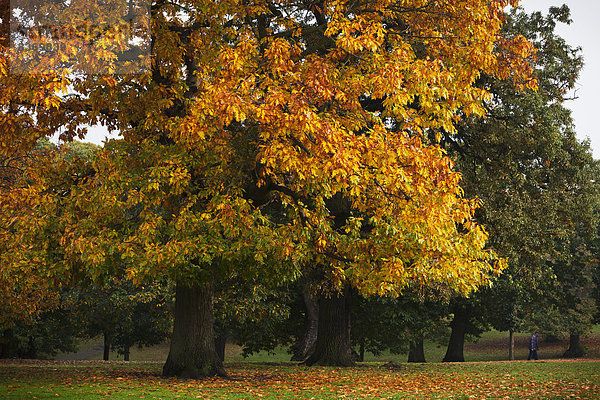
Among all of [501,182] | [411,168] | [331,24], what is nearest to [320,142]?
[411,168]

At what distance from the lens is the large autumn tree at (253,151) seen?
445 inches

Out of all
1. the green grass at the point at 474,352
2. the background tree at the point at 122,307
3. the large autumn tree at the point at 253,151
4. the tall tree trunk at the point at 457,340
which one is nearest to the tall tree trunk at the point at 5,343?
the background tree at the point at 122,307

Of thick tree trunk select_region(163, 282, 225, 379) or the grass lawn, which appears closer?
the grass lawn

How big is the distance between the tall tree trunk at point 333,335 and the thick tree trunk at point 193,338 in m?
6.41

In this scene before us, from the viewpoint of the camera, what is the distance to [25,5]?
12.3m

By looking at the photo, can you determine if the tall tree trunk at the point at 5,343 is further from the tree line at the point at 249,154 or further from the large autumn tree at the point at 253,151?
the large autumn tree at the point at 253,151

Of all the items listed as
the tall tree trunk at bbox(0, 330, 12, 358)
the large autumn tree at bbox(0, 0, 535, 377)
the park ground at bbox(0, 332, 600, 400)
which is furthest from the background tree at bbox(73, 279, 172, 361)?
the large autumn tree at bbox(0, 0, 535, 377)

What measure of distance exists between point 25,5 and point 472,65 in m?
9.51

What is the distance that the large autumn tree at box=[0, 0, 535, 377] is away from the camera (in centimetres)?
1130

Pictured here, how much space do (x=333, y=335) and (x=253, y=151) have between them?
34.1ft

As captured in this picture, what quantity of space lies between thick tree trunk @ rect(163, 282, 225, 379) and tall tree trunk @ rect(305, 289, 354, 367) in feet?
21.0

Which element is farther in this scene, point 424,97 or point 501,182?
point 501,182

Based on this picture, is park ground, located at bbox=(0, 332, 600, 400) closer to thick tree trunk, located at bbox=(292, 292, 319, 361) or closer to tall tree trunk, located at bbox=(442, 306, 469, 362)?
thick tree trunk, located at bbox=(292, 292, 319, 361)

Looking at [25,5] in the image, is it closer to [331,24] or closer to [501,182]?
[331,24]
